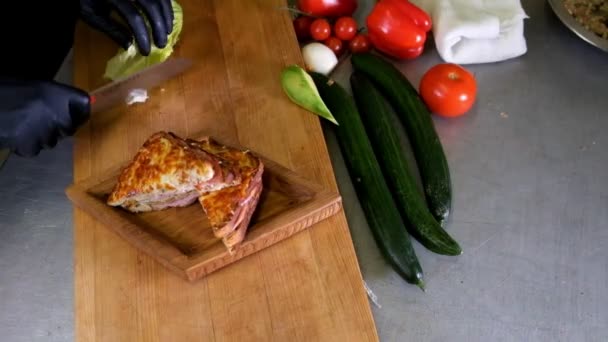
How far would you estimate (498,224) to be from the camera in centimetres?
131

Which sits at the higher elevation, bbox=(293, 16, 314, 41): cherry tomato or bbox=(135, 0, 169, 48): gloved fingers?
bbox=(135, 0, 169, 48): gloved fingers

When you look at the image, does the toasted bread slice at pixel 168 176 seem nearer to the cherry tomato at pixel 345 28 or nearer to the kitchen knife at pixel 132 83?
the kitchen knife at pixel 132 83

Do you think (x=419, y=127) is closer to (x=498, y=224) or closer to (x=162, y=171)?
(x=498, y=224)

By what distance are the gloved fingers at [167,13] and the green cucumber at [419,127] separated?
20.0 inches

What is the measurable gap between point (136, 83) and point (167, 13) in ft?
0.67

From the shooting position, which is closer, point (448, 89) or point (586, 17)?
point (448, 89)

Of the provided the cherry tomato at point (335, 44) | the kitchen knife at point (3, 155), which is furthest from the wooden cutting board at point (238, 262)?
the kitchen knife at point (3, 155)

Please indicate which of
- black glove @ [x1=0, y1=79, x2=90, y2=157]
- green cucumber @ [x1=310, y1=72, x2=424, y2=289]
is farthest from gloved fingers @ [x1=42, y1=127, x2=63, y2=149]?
green cucumber @ [x1=310, y1=72, x2=424, y2=289]

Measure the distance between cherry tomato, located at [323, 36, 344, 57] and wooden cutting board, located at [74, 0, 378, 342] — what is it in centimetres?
13

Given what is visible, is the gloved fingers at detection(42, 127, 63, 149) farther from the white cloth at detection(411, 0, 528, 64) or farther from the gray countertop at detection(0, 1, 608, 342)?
the white cloth at detection(411, 0, 528, 64)

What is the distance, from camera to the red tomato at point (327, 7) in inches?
65.2

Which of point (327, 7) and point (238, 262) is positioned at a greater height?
point (327, 7)

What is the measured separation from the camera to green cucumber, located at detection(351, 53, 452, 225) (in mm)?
1321

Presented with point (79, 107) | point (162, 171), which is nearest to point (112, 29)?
point (79, 107)
